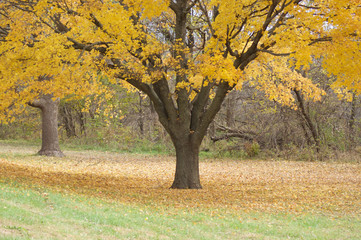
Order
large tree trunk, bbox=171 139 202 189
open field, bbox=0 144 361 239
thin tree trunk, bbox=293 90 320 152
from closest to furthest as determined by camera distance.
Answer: open field, bbox=0 144 361 239 → large tree trunk, bbox=171 139 202 189 → thin tree trunk, bbox=293 90 320 152

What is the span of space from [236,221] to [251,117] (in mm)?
15966

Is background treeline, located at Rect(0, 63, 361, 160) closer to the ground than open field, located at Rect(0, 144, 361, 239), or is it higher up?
higher up

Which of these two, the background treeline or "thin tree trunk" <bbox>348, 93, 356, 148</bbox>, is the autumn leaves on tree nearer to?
the background treeline

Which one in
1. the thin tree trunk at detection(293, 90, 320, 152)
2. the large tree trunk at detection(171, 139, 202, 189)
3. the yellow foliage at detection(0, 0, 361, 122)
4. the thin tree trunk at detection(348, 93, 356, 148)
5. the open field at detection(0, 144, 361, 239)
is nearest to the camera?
the open field at detection(0, 144, 361, 239)

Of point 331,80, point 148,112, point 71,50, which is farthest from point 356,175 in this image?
point 148,112

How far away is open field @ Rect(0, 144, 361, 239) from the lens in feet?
20.8

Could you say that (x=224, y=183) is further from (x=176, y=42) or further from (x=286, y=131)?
(x=286, y=131)

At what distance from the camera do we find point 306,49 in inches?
314

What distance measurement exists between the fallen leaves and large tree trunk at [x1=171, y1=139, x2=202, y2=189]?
0.43 metres

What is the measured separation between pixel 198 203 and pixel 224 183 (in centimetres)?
409

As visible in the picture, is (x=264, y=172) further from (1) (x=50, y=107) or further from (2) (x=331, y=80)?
(1) (x=50, y=107)

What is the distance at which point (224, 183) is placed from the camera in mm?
13070

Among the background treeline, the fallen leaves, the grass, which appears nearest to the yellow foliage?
the fallen leaves

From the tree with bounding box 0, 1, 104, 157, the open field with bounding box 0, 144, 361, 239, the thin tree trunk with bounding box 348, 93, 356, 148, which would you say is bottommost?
the open field with bounding box 0, 144, 361, 239
